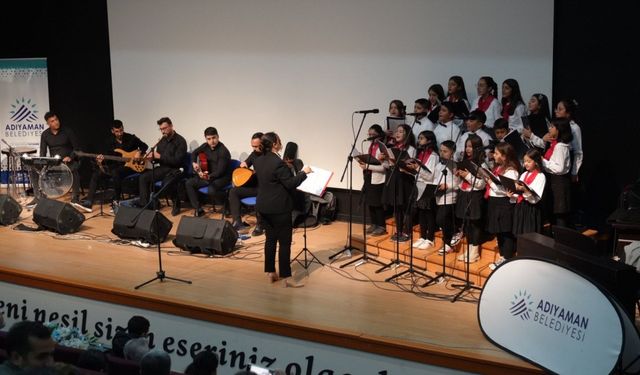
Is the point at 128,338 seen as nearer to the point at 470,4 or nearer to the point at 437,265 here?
the point at 437,265

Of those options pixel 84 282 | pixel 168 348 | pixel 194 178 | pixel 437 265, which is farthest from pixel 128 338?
pixel 194 178

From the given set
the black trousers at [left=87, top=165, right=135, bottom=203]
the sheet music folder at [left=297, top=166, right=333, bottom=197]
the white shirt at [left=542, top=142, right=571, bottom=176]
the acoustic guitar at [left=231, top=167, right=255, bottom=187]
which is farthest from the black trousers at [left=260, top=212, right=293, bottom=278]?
the black trousers at [left=87, top=165, right=135, bottom=203]

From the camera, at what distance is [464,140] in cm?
707

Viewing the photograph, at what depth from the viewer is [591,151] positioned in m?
7.14

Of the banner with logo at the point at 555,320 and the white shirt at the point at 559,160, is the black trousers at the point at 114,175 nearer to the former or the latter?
the white shirt at the point at 559,160

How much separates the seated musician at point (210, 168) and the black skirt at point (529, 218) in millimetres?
3921

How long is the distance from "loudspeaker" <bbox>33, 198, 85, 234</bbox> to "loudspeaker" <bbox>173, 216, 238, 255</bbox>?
165cm

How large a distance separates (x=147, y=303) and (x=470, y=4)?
4470mm

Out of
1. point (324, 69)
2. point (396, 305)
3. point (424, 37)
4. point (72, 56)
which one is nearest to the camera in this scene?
point (396, 305)

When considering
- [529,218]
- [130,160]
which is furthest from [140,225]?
[529,218]

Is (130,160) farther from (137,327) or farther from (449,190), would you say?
(137,327)

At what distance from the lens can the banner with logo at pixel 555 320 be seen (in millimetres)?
4438

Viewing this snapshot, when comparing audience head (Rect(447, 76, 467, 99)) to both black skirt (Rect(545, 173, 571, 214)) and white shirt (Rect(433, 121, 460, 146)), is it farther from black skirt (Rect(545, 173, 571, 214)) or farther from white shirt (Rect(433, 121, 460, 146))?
black skirt (Rect(545, 173, 571, 214))

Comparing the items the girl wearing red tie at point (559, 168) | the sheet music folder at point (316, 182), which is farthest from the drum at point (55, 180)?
the girl wearing red tie at point (559, 168)
